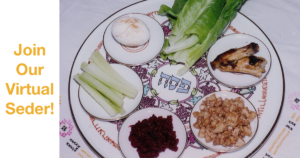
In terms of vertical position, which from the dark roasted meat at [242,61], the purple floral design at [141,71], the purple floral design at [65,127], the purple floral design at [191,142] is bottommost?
the purple floral design at [65,127]

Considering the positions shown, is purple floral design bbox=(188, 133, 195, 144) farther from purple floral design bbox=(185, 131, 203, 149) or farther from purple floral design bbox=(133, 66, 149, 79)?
purple floral design bbox=(133, 66, 149, 79)

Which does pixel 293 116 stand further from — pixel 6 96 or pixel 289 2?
pixel 6 96

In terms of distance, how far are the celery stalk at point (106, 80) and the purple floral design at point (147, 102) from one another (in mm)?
138

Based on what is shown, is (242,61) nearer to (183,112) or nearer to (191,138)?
(183,112)

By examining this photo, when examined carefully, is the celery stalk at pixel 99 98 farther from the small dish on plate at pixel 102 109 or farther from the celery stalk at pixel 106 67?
the celery stalk at pixel 106 67

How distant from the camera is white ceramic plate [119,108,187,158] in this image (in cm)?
258

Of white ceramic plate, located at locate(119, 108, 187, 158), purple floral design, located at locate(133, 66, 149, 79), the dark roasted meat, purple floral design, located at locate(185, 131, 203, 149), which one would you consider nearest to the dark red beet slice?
white ceramic plate, located at locate(119, 108, 187, 158)

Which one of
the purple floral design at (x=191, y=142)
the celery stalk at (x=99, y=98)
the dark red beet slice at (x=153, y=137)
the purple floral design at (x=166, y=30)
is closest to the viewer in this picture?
the dark red beet slice at (x=153, y=137)

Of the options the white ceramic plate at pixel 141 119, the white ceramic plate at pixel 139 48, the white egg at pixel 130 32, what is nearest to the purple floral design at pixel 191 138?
the white ceramic plate at pixel 141 119

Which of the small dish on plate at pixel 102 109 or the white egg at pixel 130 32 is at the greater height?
the white egg at pixel 130 32

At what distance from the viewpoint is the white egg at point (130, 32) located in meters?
3.05

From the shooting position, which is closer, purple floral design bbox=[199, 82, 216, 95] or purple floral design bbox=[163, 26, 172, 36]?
purple floral design bbox=[199, 82, 216, 95]

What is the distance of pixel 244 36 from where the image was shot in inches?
124

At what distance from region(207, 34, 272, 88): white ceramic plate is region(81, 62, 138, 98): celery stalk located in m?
0.92
